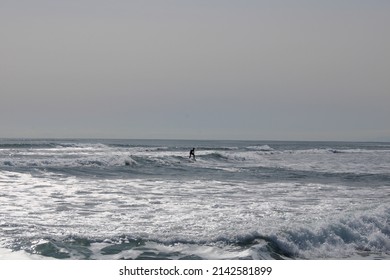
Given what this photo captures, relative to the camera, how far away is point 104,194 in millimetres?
14883

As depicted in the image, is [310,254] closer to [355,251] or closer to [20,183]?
[355,251]

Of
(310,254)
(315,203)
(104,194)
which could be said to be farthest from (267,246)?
(104,194)

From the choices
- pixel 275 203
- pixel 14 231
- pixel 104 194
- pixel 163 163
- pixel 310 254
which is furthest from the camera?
pixel 163 163

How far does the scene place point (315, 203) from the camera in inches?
525

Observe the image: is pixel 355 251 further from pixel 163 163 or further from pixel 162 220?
pixel 163 163

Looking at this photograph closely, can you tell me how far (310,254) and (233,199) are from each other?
5.76 m

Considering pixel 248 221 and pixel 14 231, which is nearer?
pixel 14 231

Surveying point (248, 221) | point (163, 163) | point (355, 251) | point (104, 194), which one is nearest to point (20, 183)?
point (104, 194)

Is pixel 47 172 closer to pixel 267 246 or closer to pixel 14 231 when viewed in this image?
pixel 14 231

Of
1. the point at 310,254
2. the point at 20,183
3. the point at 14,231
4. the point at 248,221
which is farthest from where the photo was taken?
the point at 20,183

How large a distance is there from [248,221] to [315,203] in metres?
3.60

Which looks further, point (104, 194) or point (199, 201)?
point (104, 194)

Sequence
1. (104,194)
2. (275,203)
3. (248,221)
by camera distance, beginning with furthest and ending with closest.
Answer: (104,194) < (275,203) < (248,221)

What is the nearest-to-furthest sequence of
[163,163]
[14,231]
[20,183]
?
[14,231]
[20,183]
[163,163]
